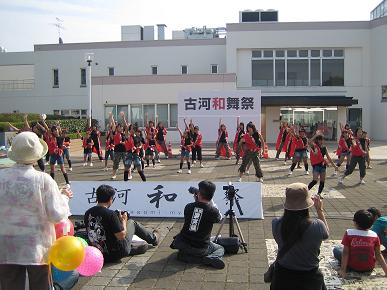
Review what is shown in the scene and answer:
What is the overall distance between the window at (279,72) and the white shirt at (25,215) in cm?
3154

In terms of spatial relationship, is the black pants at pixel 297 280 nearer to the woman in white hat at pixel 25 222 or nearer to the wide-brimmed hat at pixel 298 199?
the wide-brimmed hat at pixel 298 199

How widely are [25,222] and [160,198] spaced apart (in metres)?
5.49

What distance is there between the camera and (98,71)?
38281mm

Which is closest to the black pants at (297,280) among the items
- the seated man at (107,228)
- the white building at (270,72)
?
the seated man at (107,228)

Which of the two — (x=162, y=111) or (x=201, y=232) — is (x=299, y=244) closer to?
(x=201, y=232)

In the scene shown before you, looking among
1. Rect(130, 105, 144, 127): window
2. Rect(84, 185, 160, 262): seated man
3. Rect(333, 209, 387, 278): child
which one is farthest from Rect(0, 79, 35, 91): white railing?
Rect(333, 209, 387, 278): child

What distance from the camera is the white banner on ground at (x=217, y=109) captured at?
23.6 m

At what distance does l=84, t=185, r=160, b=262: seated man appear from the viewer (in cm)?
604

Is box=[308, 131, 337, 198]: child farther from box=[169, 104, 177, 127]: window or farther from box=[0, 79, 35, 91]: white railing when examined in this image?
box=[0, 79, 35, 91]: white railing

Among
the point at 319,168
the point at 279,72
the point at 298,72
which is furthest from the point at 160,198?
the point at 298,72

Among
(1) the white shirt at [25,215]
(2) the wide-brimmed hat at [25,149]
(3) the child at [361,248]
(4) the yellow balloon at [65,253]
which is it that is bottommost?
(3) the child at [361,248]

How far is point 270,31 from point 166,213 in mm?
26970

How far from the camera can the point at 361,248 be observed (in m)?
5.67

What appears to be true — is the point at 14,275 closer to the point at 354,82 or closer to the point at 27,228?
the point at 27,228
